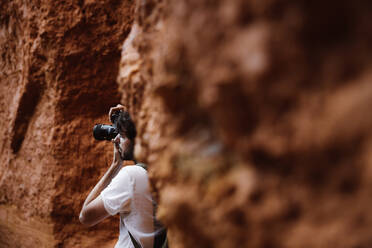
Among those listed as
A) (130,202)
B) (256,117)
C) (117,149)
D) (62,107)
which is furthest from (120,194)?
(62,107)

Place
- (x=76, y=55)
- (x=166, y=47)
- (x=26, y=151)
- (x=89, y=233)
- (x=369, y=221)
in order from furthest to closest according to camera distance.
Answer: (x=26, y=151) → (x=89, y=233) → (x=76, y=55) → (x=166, y=47) → (x=369, y=221)

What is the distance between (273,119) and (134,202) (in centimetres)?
65

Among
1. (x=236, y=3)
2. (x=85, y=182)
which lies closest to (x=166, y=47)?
(x=236, y=3)

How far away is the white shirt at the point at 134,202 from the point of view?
900 mm

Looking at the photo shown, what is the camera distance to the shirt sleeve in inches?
35.4

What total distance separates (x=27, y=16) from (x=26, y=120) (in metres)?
0.63

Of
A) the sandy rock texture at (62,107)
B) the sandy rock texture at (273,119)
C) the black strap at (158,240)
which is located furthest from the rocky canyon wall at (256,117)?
the sandy rock texture at (62,107)

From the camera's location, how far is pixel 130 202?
2.98 feet

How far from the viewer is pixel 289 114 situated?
1.16ft

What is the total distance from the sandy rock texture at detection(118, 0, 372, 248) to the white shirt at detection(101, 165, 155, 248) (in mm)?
440

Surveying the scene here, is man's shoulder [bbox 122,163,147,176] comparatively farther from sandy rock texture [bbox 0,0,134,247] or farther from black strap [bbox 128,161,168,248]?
sandy rock texture [bbox 0,0,134,247]

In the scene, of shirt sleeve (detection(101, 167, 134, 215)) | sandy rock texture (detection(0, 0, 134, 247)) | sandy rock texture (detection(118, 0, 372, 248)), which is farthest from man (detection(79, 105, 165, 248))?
sandy rock texture (detection(0, 0, 134, 247))

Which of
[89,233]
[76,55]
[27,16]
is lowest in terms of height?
[89,233]

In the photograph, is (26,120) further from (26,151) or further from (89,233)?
(89,233)
